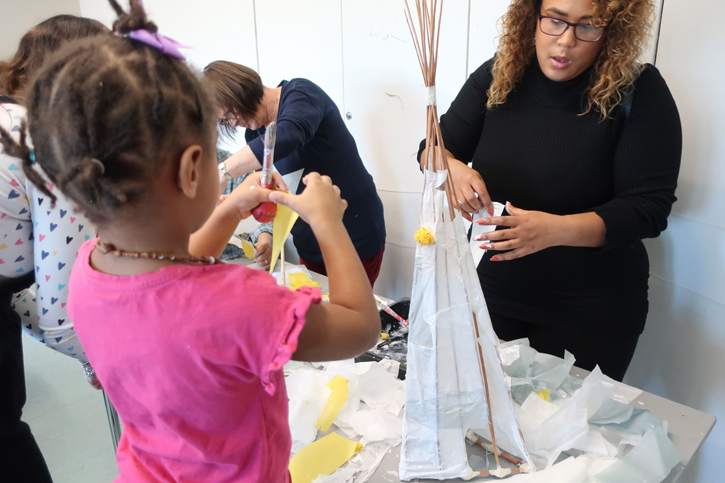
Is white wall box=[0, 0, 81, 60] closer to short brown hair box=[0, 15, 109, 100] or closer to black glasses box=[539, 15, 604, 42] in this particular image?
short brown hair box=[0, 15, 109, 100]

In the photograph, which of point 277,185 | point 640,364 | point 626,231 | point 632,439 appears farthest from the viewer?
point 640,364

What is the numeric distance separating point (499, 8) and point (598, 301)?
101 cm

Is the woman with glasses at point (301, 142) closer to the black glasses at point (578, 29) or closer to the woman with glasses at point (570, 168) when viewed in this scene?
the woman with glasses at point (570, 168)

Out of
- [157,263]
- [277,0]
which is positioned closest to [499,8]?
[277,0]

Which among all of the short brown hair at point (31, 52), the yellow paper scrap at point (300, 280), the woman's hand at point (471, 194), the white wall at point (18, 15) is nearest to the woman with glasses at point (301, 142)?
the yellow paper scrap at point (300, 280)

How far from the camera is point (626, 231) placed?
0.96 meters

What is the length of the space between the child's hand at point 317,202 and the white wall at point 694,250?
1.11m

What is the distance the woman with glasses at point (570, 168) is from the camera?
96 cm

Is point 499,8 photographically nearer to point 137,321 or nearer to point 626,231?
point 626,231

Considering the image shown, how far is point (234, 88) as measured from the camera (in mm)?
1391

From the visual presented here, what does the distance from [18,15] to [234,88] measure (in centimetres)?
314

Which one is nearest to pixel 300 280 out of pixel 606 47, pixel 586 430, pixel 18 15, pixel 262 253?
pixel 262 253

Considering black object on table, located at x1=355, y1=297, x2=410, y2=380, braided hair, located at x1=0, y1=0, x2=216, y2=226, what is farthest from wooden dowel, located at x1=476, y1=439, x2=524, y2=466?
braided hair, located at x1=0, y1=0, x2=216, y2=226

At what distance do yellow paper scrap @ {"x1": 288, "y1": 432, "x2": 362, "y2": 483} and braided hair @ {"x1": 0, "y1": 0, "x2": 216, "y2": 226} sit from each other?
541mm
